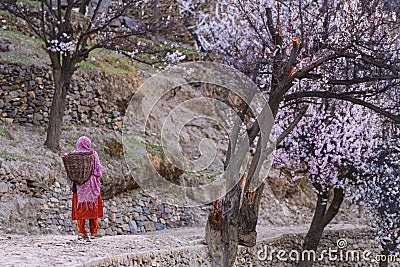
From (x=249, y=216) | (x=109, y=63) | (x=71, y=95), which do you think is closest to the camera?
(x=249, y=216)

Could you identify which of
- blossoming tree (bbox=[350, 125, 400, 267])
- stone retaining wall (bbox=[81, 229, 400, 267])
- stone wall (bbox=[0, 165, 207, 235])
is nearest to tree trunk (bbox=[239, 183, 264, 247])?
stone retaining wall (bbox=[81, 229, 400, 267])

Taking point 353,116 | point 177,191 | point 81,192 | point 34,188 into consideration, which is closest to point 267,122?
point 81,192

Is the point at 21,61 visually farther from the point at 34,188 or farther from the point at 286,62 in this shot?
the point at 286,62

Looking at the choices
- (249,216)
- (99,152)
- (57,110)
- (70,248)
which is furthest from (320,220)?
(70,248)

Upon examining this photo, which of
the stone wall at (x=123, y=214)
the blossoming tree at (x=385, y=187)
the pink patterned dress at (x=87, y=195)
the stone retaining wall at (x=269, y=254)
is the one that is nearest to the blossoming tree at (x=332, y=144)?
the blossoming tree at (x=385, y=187)

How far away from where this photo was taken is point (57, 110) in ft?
50.2

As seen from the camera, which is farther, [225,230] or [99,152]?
[99,152]

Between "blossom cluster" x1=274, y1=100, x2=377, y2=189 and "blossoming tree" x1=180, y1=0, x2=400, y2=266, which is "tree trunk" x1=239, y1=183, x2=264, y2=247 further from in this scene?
"blossom cluster" x1=274, y1=100, x2=377, y2=189

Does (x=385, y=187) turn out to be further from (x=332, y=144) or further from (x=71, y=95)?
(x=71, y=95)

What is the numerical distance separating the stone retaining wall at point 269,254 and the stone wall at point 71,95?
6532mm

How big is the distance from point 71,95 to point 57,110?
2484mm

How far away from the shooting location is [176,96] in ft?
70.5

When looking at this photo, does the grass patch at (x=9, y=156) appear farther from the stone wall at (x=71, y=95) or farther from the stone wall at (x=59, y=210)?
the stone wall at (x=71, y=95)

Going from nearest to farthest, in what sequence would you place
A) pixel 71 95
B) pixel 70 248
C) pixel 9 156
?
1. pixel 70 248
2. pixel 9 156
3. pixel 71 95
